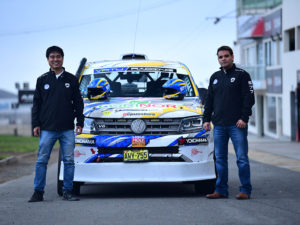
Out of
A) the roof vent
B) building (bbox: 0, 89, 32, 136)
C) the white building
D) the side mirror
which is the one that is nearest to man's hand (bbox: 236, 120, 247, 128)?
the side mirror

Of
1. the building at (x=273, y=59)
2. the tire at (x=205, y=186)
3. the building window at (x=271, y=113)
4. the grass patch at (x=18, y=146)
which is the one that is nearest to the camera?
the tire at (x=205, y=186)

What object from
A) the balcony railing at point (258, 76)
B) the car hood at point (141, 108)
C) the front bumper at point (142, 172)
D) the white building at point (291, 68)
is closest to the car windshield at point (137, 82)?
the car hood at point (141, 108)

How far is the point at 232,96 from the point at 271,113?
32.9 metres

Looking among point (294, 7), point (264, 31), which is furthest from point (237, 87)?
point (264, 31)

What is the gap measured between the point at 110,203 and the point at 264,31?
34819mm

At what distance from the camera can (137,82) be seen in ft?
33.9

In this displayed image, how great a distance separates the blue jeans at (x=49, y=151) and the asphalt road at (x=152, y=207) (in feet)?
1.03

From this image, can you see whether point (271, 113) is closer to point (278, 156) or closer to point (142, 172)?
point (278, 156)

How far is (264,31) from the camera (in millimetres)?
41906

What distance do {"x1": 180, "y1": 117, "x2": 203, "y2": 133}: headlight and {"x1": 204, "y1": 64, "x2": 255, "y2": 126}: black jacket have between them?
365mm

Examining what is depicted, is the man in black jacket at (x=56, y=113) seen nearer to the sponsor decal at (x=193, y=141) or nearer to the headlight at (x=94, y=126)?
the headlight at (x=94, y=126)

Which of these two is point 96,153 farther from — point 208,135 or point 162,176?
point 208,135

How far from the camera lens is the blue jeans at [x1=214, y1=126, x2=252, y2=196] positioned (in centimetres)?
869

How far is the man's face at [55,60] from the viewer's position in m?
8.70
